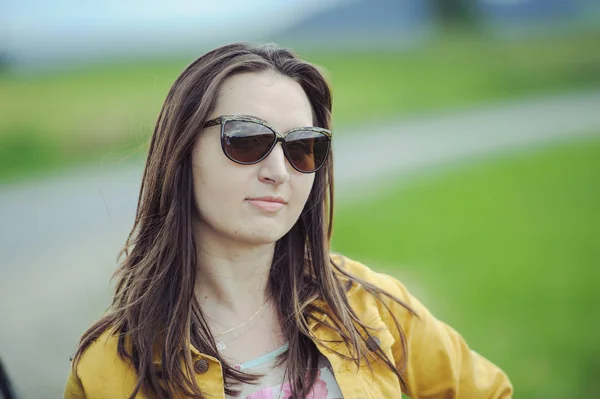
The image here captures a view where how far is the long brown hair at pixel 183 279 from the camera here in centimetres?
175

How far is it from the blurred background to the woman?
0.29 m

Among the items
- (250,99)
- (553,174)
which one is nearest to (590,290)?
(553,174)

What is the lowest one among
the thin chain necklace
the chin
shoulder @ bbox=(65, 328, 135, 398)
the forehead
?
shoulder @ bbox=(65, 328, 135, 398)

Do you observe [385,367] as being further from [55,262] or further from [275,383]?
[55,262]

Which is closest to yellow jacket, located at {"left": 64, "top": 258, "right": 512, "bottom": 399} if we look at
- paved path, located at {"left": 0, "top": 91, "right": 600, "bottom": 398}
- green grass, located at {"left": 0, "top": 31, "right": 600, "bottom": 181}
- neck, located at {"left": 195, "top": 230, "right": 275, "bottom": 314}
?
neck, located at {"left": 195, "top": 230, "right": 275, "bottom": 314}

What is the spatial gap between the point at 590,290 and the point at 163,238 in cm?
414

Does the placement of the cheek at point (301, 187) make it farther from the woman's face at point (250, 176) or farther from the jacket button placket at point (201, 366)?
the jacket button placket at point (201, 366)

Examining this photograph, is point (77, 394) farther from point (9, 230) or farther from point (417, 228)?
point (417, 228)

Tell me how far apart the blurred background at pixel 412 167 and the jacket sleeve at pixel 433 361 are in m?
1.02

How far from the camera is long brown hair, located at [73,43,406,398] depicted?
1.75m

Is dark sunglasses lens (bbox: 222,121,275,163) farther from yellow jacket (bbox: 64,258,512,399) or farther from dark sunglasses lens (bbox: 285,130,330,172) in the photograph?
yellow jacket (bbox: 64,258,512,399)

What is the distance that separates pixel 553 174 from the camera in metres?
6.85

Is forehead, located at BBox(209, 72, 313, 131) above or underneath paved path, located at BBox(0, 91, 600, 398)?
above

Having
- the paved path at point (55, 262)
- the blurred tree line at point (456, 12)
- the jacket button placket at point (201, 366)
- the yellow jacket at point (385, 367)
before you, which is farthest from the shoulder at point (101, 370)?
the blurred tree line at point (456, 12)
